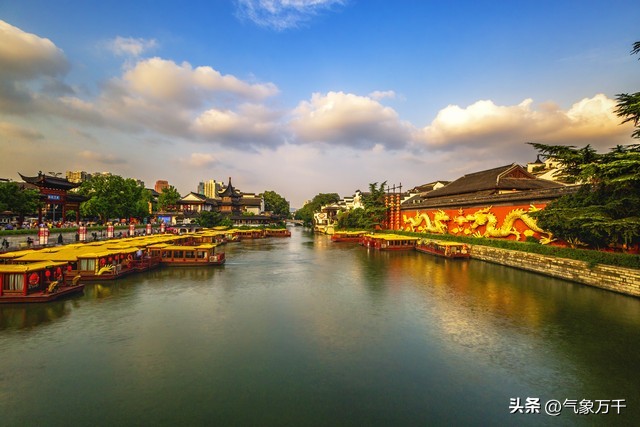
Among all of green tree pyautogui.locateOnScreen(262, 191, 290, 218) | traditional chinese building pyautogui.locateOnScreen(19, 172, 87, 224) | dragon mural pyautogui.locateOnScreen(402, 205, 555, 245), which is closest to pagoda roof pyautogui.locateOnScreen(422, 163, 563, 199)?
dragon mural pyautogui.locateOnScreen(402, 205, 555, 245)

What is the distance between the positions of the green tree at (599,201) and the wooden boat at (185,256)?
27.0m

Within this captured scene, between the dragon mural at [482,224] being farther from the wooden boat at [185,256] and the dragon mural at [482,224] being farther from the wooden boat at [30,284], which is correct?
the wooden boat at [30,284]

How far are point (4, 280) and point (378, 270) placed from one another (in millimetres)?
23870

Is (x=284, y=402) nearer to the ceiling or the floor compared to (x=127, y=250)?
nearer to the floor

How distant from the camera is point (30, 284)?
15.7 meters

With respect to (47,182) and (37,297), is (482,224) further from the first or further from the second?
(47,182)

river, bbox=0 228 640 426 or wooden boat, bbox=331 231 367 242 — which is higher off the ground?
wooden boat, bbox=331 231 367 242

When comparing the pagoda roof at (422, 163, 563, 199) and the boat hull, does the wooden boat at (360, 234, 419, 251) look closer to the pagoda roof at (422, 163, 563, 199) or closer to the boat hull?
the pagoda roof at (422, 163, 563, 199)

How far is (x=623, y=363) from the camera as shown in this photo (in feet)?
34.2

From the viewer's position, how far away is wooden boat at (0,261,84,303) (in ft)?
49.6

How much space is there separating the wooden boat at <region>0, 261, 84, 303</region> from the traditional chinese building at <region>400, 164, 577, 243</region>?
1309 inches

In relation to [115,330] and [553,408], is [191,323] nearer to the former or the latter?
[115,330]

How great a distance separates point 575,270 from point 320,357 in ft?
67.1

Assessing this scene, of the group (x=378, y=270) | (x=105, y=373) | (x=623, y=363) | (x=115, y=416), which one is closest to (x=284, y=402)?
(x=115, y=416)
